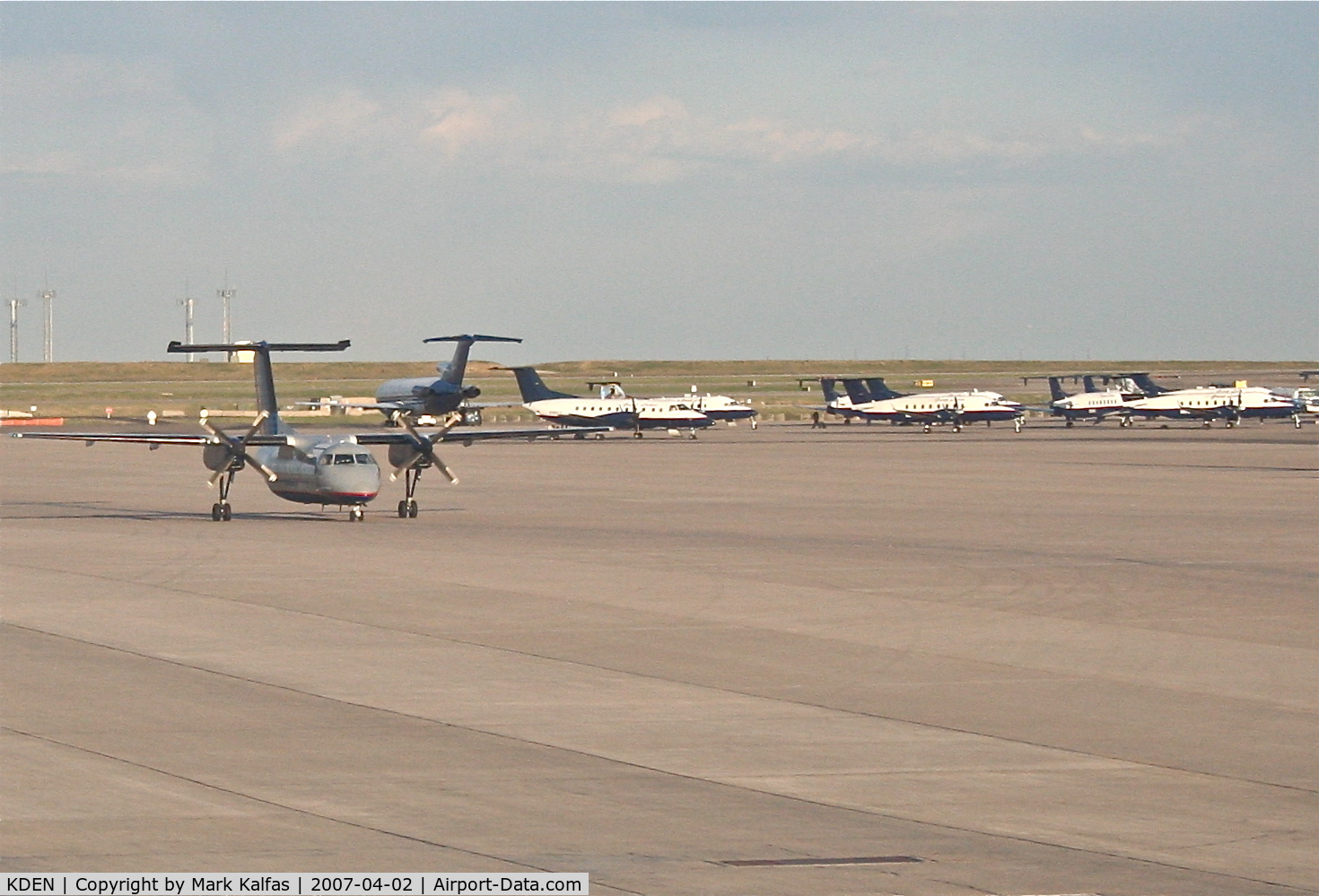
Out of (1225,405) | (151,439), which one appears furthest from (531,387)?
(151,439)

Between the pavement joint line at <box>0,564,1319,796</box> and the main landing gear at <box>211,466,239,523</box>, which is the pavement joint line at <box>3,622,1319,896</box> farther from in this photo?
the main landing gear at <box>211,466,239,523</box>

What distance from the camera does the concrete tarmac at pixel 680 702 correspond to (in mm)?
11953

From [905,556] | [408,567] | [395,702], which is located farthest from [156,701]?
[905,556]

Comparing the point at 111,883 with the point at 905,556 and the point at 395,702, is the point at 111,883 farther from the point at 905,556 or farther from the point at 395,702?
the point at 905,556

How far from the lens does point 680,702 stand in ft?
60.1

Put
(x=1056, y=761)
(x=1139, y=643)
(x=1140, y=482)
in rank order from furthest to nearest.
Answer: (x=1140, y=482), (x=1139, y=643), (x=1056, y=761)

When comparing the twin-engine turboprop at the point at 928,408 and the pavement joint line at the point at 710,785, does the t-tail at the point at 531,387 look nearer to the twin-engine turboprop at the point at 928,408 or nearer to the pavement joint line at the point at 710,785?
the twin-engine turboprop at the point at 928,408

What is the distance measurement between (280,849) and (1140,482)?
51.5 metres

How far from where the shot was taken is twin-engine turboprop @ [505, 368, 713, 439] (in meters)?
107

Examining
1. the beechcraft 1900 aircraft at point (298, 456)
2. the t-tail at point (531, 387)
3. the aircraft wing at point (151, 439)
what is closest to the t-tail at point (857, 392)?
the t-tail at point (531, 387)

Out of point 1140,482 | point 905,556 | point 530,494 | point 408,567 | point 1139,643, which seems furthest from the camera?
point 1140,482

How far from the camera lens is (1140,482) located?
196ft

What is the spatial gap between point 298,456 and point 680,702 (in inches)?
1043

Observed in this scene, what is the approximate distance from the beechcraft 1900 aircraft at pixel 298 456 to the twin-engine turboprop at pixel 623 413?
59589mm
